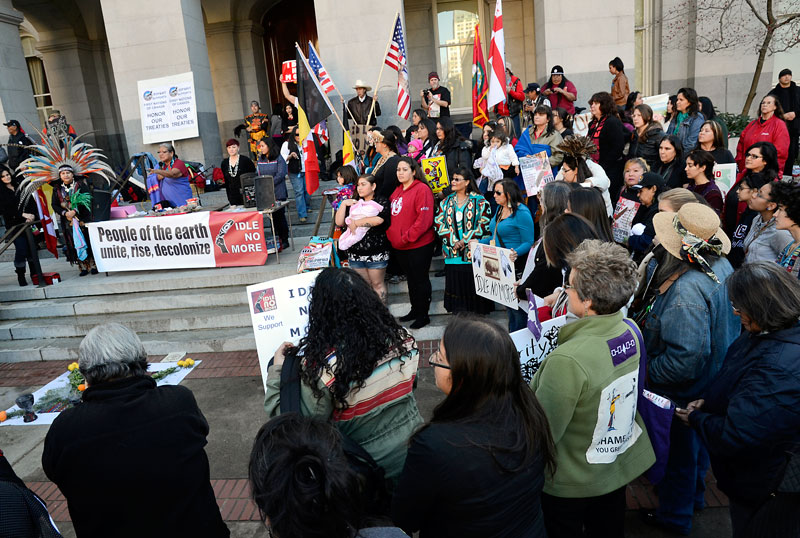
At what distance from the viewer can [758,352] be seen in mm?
2389

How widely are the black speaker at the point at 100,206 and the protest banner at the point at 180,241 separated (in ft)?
1.46

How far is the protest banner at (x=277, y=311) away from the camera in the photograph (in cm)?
490

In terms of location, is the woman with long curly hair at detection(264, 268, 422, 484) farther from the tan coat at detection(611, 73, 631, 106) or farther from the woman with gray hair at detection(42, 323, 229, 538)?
the tan coat at detection(611, 73, 631, 106)

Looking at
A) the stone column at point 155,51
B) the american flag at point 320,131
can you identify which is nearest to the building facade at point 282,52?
the stone column at point 155,51

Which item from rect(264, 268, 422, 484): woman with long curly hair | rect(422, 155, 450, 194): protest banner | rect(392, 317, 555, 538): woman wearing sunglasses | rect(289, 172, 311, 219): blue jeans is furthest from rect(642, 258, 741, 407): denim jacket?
rect(289, 172, 311, 219): blue jeans

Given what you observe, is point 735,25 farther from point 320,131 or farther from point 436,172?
point 320,131

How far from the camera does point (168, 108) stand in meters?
12.6

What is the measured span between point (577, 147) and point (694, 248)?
3.08 m

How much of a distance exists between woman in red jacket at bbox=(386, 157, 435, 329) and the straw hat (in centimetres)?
354

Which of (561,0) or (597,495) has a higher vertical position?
(561,0)

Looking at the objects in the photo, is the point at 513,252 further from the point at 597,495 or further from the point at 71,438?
the point at 71,438

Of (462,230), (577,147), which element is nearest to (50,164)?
(462,230)

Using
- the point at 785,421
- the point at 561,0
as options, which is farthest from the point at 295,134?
the point at 785,421

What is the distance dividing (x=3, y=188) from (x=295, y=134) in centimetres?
507
